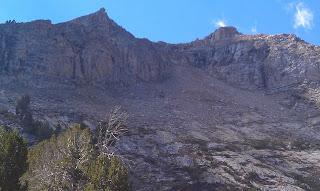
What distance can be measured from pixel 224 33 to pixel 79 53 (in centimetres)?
3094

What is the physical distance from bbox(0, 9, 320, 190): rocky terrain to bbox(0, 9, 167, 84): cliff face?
0.15 metres

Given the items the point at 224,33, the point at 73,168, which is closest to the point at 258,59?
the point at 224,33

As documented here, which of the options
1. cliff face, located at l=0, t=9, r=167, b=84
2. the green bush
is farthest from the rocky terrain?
the green bush

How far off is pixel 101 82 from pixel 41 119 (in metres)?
15.7

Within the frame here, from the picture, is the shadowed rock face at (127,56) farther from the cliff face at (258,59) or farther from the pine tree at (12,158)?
the pine tree at (12,158)

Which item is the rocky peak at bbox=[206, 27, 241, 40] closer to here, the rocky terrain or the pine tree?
the rocky terrain

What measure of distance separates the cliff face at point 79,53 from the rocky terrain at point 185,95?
0.51ft

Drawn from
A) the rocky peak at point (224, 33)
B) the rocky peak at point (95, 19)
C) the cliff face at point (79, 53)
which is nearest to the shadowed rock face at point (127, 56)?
the cliff face at point (79, 53)

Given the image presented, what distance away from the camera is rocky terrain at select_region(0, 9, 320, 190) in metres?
27.4

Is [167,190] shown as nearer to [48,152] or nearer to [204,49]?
[48,152]

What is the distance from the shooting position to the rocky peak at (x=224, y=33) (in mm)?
65875

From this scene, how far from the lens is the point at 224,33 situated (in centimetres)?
6600

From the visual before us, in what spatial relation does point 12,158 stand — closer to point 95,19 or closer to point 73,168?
point 73,168

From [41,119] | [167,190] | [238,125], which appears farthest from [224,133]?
[41,119]
